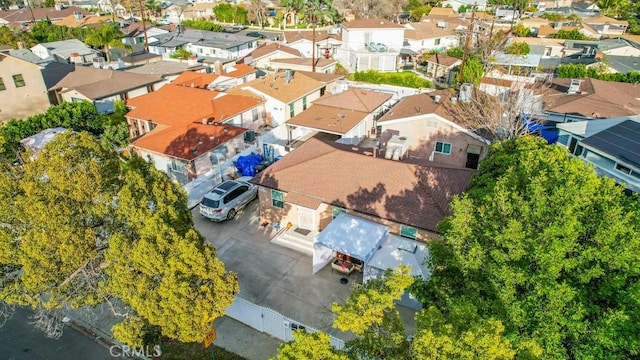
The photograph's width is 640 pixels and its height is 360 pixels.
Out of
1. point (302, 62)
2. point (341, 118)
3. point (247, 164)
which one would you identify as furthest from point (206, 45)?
point (247, 164)

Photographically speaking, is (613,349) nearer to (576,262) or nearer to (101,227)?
(576,262)

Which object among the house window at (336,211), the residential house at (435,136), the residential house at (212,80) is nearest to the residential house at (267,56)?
the residential house at (212,80)

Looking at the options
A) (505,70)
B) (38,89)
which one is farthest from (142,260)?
(505,70)

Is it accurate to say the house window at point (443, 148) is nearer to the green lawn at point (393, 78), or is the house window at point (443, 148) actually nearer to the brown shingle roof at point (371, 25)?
the green lawn at point (393, 78)

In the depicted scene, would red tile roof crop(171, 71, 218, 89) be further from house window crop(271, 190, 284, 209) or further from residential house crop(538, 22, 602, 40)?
residential house crop(538, 22, 602, 40)

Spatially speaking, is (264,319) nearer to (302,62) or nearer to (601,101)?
(601,101)

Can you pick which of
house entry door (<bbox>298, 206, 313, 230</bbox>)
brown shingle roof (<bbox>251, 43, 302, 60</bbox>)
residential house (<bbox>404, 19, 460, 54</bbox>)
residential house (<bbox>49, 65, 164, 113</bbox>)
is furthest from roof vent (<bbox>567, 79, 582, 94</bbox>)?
residential house (<bbox>49, 65, 164, 113</bbox>)
